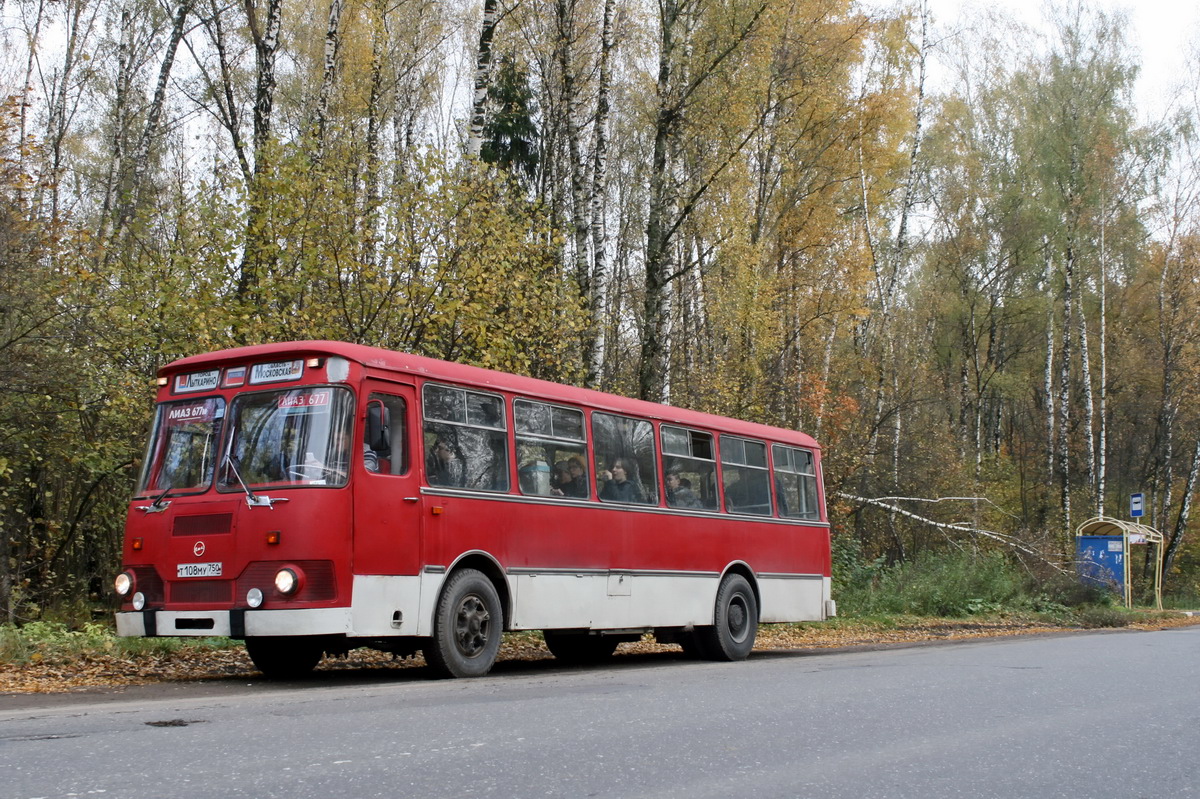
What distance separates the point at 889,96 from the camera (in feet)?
121

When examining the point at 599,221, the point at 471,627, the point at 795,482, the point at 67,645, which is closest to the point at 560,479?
the point at 471,627

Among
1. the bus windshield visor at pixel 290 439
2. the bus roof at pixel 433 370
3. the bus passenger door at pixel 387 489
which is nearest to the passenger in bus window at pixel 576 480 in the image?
the bus roof at pixel 433 370

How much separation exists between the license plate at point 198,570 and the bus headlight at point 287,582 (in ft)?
2.11

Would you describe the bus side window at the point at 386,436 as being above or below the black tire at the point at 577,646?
above

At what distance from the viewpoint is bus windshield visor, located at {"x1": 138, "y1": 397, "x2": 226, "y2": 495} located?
11109 millimetres

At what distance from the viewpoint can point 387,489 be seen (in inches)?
428

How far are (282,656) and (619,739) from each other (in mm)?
6098

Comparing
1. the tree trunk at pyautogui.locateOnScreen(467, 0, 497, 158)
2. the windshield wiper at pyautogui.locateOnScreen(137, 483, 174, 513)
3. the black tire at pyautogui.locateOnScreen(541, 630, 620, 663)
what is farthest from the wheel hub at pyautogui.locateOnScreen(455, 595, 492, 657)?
the tree trunk at pyautogui.locateOnScreen(467, 0, 497, 158)

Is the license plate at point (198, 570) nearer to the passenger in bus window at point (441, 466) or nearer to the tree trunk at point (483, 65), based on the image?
the passenger in bus window at point (441, 466)

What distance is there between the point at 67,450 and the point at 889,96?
89.9 feet

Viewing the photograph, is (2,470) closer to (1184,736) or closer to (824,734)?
(824,734)

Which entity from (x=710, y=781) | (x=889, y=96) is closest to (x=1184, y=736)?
(x=710, y=781)

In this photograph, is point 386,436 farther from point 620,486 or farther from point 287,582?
point 620,486

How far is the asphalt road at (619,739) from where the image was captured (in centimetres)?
552
